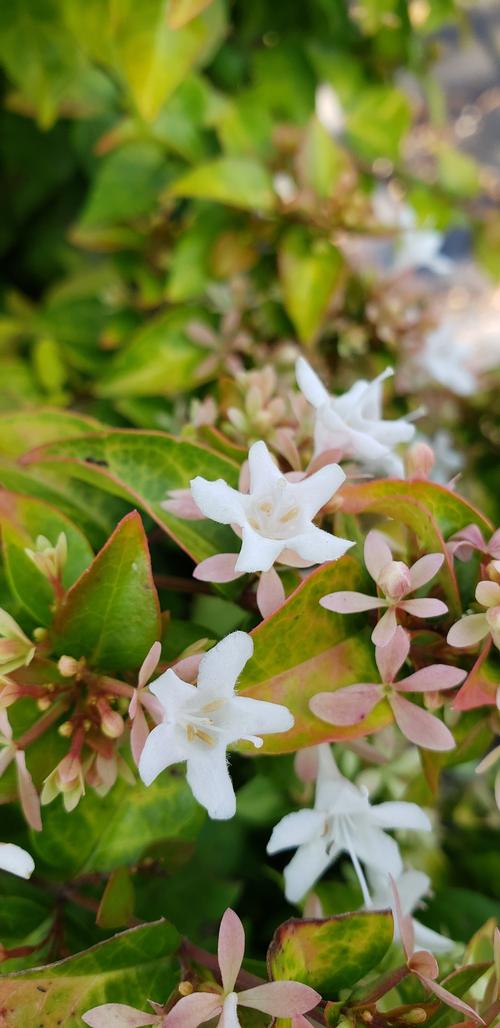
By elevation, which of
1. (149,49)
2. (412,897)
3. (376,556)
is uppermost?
(149,49)

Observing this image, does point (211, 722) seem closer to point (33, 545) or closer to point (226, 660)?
point (226, 660)

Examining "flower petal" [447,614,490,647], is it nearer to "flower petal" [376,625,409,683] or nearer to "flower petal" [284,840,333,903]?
"flower petal" [376,625,409,683]

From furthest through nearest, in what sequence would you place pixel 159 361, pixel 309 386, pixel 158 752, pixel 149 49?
pixel 159 361
pixel 149 49
pixel 309 386
pixel 158 752

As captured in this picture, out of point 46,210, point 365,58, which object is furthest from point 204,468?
point 46,210

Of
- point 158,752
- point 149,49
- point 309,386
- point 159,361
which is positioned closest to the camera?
point 158,752

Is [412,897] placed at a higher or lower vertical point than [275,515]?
lower

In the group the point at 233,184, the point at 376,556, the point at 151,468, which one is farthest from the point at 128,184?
the point at 376,556
